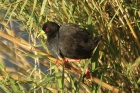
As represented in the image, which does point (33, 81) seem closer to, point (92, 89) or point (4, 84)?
point (4, 84)

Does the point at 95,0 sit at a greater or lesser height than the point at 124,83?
greater

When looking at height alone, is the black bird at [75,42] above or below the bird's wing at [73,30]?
below

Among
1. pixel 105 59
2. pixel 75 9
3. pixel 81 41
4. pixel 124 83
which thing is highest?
pixel 75 9

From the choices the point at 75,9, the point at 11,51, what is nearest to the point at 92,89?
the point at 75,9

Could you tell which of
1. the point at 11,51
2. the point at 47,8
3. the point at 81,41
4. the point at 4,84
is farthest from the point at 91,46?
the point at 11,51

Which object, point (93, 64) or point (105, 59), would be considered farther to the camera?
point (105, 59)

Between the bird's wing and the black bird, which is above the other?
the bird's wing

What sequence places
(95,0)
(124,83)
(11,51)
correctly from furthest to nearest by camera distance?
(11,51), (124,83), (95,0)

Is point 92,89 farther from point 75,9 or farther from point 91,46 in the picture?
point 75,9

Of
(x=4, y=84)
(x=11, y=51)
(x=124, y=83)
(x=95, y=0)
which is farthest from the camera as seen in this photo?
(x=11, y=51)
